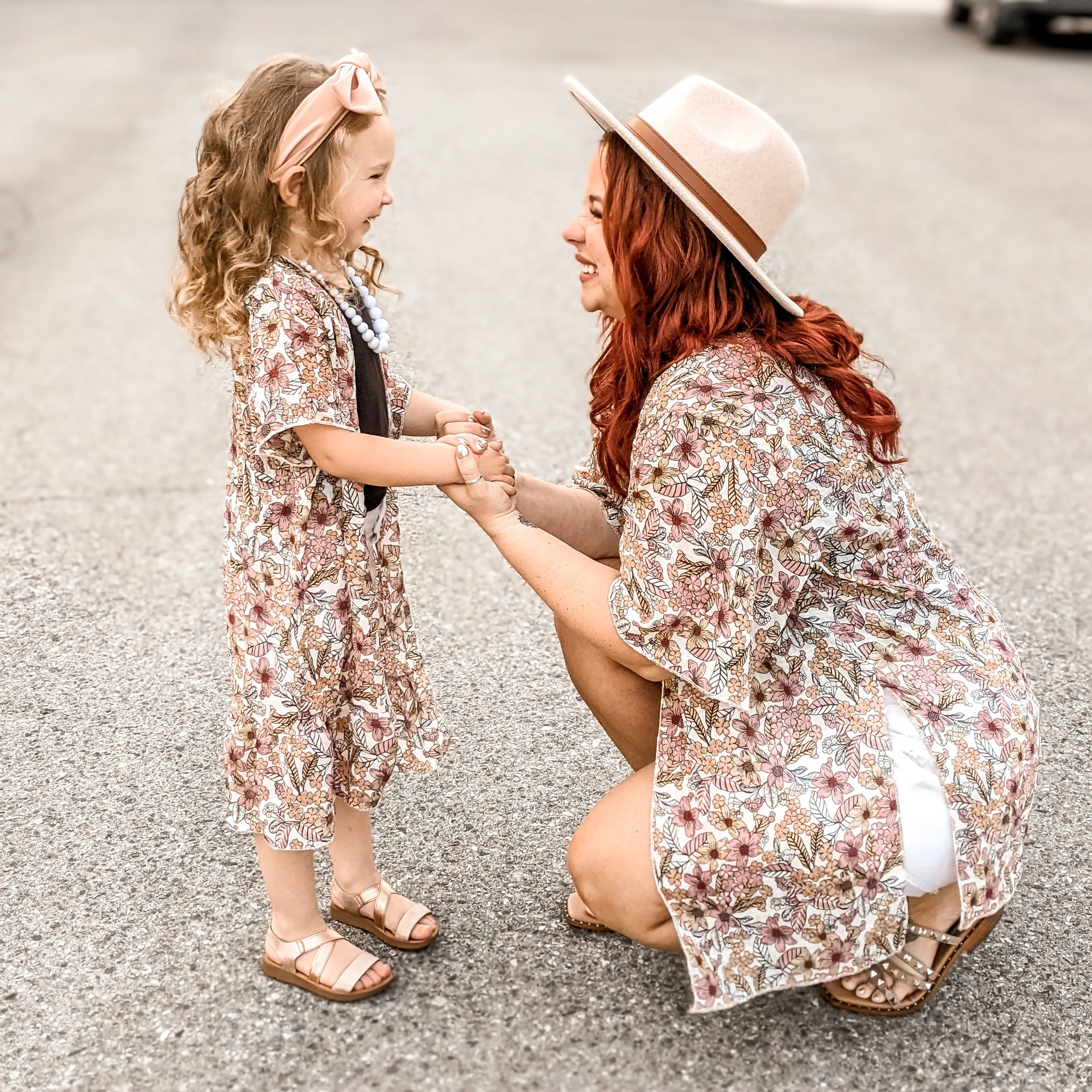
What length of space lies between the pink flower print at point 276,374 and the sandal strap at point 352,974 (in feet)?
3.07

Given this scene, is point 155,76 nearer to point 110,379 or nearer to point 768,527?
point 110,379

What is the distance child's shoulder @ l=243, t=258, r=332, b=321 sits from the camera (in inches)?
79.2

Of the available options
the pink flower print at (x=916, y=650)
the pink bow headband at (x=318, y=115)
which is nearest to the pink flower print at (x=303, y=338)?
the pink bow headband at (x=318, y=115)

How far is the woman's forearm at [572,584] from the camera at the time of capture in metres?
2.08

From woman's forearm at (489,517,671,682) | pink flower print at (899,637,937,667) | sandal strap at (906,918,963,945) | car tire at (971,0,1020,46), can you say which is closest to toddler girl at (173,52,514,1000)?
woman's forearm at (489,517,671,682)

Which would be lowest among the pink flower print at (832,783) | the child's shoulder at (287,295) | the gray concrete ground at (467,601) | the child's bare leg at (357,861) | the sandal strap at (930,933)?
the gray concrete ground at (467,601)

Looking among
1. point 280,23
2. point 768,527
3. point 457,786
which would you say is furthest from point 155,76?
point 768,527

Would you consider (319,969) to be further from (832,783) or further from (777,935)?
(832,783)

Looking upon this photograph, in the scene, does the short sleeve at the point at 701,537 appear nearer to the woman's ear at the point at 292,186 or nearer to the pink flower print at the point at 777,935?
the pink flower print at the point at 777,935

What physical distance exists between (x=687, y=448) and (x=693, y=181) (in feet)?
1.31

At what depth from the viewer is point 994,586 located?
12.3 feet

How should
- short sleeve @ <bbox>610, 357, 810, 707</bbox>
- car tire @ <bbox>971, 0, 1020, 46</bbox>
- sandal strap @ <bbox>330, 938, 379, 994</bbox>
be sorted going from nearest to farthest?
short sleeve @ <bbox>610, 357, 810, 707</bbox>, sandal strap @ <bbox>330, 938, 379, 994</bbox>, car tire @ <bbox>971, 0, 1020, 46</bbox>

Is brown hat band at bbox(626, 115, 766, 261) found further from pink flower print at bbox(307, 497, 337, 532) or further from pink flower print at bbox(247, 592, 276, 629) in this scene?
pink flower print at bbox(247, 592, 276, 629)

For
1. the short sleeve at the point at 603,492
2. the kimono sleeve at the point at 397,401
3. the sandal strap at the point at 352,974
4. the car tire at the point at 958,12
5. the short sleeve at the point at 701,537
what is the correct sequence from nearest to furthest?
the short sleeve at the point at 701,537
the sandal strap at the point at 352,974
the kimono sleeve at the point at 397,401
the short sleeve at the point at 603,492
the car tire at the point at 958,12
